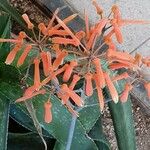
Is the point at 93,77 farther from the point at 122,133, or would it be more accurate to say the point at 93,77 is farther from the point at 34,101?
the point at 122,133

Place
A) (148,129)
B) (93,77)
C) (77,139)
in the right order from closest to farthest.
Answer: (93,77)
(77,139)
(148,129)

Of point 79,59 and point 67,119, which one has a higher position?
point 79,59

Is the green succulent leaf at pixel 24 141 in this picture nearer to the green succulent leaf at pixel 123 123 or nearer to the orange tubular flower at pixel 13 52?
the green succulent leaf at pixel 123 123

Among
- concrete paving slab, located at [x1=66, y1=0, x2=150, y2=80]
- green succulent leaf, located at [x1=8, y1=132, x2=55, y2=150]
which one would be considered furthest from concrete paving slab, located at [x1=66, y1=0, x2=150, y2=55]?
green succulent leaf, located at [x1=8, y1=132, x2=55, y2=150]

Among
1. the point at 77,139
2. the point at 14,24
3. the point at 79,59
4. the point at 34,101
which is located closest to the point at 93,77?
the point at 79,59

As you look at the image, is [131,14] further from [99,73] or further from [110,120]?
[99,73]

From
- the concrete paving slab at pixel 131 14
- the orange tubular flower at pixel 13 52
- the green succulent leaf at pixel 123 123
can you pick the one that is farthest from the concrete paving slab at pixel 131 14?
the orange tubular flower at pixel 13 52

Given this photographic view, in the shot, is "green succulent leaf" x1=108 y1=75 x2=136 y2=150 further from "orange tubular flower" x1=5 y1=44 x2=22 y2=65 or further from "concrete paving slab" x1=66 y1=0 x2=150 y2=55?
"orange tubular flower" x1=5 y1=44 x2=22 y2=65

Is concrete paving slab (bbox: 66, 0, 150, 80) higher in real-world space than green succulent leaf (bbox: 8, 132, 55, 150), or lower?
higher

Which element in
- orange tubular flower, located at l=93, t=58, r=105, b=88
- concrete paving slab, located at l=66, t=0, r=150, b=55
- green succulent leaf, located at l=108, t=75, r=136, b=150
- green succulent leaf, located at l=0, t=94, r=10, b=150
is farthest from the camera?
concrete paving slab, located at l=66, t=0, r=150, b=55
